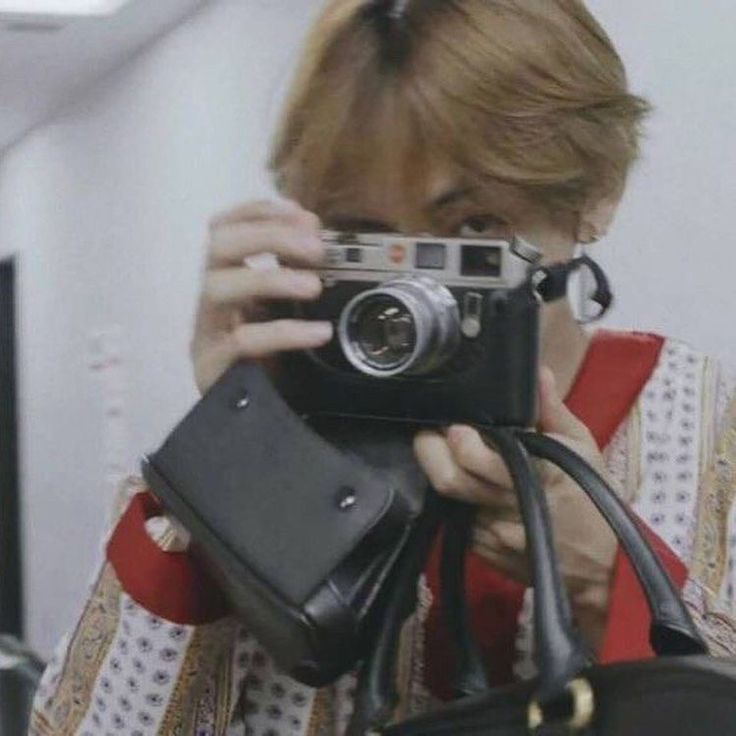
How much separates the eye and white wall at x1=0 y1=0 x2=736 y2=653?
0.15 meters

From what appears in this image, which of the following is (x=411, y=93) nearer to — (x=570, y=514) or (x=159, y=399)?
(x=570, y=514)

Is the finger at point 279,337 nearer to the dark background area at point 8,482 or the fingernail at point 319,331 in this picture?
the fingernail at point 319,331

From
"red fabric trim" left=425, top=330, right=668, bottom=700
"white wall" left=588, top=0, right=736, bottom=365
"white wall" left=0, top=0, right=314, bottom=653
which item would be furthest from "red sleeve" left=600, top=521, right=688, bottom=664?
"white wall" left=0, top=0, right=314, bottom=653

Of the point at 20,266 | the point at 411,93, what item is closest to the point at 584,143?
the point at 411,93

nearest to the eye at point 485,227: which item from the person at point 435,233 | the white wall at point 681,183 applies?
the person at point 435,233

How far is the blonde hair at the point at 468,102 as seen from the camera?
0.57 meters

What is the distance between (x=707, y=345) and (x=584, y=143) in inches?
22.9

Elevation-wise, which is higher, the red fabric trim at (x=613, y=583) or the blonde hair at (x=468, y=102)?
the blonde hair at (x=468, y=102)

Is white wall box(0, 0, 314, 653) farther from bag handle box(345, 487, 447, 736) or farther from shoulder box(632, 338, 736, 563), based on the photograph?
bag handle box(345, 487, 447, 736)

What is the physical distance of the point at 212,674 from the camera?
600 mm

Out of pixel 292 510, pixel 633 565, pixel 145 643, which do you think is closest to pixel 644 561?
pixel 633 565

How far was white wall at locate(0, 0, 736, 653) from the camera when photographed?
117 centimetres

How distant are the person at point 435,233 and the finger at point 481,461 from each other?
0.13 feet

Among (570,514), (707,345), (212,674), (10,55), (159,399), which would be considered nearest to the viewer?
(570,514)
